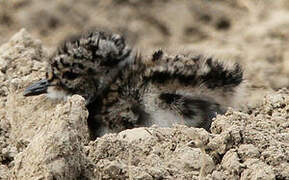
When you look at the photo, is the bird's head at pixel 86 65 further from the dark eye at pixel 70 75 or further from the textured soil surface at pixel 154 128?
the textured soil surface at pixel 154 128

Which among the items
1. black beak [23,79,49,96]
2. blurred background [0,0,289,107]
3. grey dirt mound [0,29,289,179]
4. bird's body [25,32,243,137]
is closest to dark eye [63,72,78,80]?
bird's body [25,32,243,137]

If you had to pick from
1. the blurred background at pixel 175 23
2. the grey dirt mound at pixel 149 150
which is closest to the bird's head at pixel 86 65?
the grey dirt mound at pixel 149 150

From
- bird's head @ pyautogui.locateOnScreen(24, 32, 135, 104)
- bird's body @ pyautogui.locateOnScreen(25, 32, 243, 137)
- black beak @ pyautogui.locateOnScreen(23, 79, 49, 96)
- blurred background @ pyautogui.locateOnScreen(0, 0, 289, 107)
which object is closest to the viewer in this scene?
bird's body @ pyautogui.locateOnScreen(25, 32, 243, 137)

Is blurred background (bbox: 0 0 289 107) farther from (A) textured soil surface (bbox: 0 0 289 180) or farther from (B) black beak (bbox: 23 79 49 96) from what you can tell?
(B) black beak (bbox: 23 79 49 96)

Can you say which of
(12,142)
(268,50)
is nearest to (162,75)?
(12,142)

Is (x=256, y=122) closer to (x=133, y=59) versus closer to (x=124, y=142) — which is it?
(x=124, y=142)

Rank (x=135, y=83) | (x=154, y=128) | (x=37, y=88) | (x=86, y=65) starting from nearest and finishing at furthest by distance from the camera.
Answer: (x=154, y=128) → (x=135, y=83) → (x=37, y=88) → (x=86, y=65)

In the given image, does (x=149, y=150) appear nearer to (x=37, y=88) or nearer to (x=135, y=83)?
(x=135, y=83)

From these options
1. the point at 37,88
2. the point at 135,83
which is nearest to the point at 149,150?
the point at 135,83
